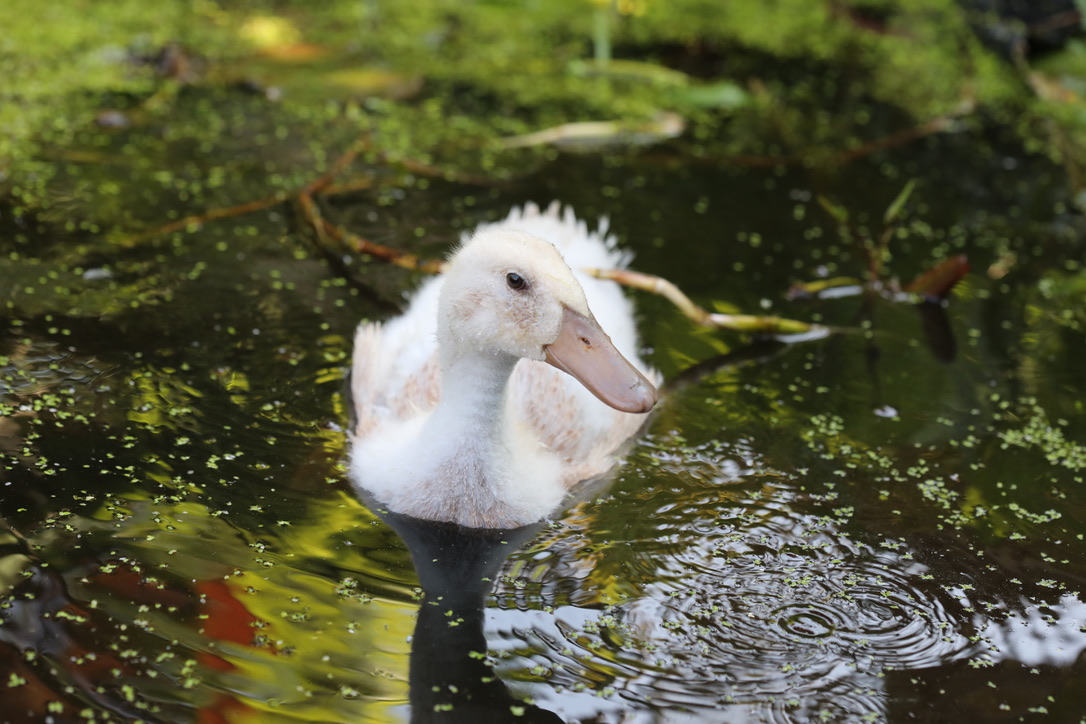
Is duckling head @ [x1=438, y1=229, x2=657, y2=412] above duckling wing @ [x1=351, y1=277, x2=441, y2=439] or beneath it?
above

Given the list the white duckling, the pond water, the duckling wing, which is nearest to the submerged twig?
the pond water

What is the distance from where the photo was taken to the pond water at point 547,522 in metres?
2.84

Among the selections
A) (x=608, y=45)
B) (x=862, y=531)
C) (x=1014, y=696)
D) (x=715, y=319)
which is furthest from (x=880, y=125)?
(x=1014, y=696)

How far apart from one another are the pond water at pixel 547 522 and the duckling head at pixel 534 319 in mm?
500

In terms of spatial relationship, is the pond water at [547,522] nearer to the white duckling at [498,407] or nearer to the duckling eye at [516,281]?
the white duckling at [498,407]

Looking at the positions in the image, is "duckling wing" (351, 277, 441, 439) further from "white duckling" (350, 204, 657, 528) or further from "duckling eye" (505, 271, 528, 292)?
"duckling eye" (505, 271, 528, 292)

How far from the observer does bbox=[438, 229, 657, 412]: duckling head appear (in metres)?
3.34

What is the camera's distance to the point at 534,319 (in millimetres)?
3340

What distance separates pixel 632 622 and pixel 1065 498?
1.75 metres

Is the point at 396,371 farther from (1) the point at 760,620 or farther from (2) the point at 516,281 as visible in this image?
(1) the point at 760,620

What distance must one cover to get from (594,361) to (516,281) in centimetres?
33

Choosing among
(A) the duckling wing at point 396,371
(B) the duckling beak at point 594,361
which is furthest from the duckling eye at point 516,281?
(A) the duckling wing at point 396,371

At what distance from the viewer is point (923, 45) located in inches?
355

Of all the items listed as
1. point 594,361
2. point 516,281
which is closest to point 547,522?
point 594,361
